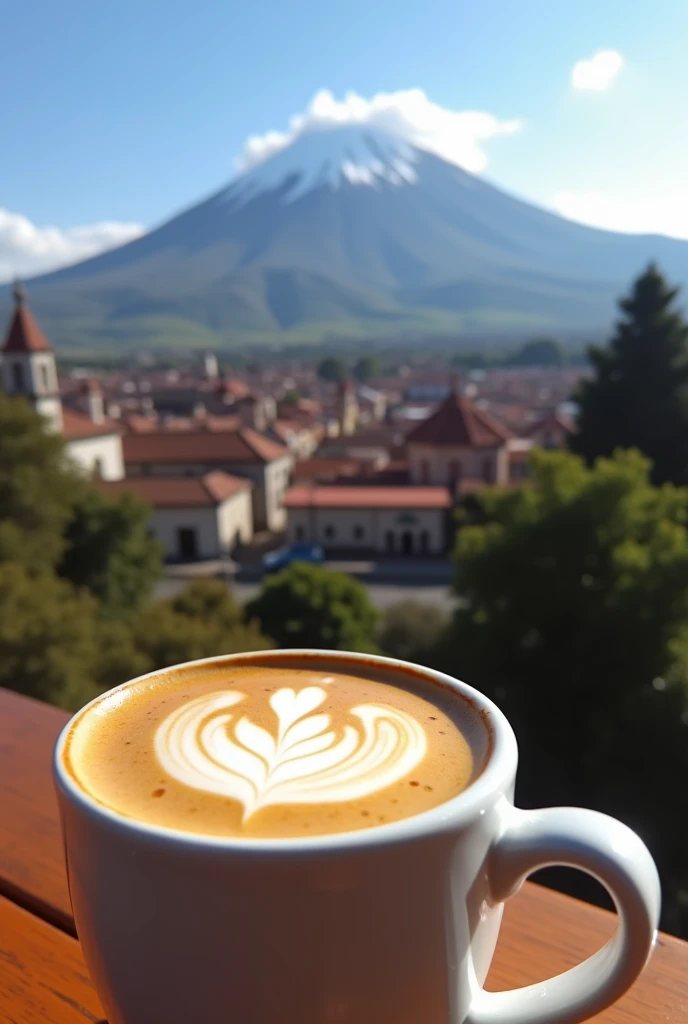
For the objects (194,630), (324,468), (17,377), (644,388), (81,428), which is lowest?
(324,468)

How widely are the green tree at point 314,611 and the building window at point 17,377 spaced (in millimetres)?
14451

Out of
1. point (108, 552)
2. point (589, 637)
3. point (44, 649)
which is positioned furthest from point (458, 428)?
point (44, 649)

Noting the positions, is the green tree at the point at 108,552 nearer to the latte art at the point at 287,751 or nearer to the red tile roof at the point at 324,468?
the red tile roof at the point at 324,468

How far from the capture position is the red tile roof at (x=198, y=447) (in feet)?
92.2

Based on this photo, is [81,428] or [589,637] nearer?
[589,637]

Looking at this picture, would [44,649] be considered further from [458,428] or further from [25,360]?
[458,428]

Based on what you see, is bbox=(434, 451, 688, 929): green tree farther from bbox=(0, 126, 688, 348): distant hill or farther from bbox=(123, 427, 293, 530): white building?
bbox=(0, 126, 688, 348): distant hill

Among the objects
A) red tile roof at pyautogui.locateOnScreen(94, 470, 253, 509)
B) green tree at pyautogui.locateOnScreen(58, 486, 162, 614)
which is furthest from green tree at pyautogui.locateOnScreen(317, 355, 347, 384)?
green tree at pyautogui.locateOnScreen(58, 486, 162, 614)

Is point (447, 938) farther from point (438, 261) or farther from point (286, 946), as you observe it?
point (438, 261)

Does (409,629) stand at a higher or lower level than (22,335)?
lower

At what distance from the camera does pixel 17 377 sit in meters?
24.1

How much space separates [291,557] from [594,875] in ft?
73.3

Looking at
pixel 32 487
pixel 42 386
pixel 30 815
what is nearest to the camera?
pixel 30 815

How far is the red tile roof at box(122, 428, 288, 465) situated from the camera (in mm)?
28109
